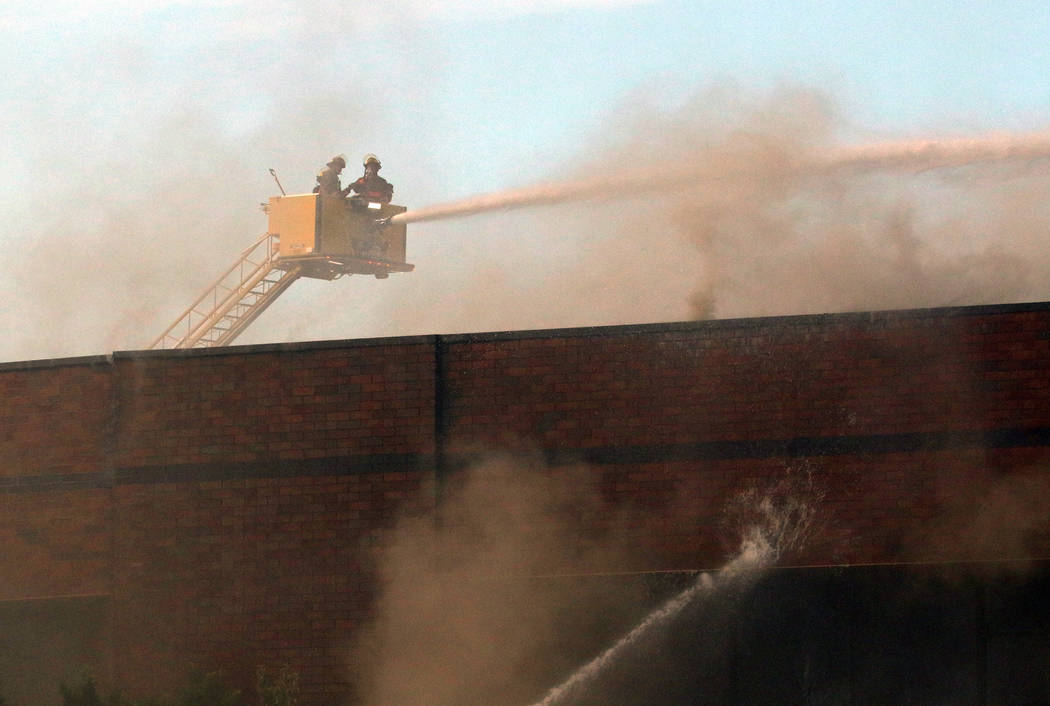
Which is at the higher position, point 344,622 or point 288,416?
point 288,416

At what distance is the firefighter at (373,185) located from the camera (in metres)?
22.7

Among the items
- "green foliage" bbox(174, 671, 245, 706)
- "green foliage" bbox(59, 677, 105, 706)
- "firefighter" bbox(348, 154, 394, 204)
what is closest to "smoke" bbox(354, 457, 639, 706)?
"green foliage" bbox(174, 671, 245, 706)

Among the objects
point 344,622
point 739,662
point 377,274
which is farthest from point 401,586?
point 377,274

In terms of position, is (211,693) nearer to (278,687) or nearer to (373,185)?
(278,687)

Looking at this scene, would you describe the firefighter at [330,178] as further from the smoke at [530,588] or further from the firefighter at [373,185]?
the smoke at [530,588]

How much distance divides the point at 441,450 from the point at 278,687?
283 cm

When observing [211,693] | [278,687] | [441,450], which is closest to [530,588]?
[441,450]

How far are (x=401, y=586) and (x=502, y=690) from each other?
1444 millimetres

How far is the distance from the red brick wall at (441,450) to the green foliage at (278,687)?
0.15m

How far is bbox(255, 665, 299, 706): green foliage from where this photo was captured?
47.5 ft

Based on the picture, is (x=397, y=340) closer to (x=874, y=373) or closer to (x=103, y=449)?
(x=103, y=449)

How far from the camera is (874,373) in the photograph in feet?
45.1

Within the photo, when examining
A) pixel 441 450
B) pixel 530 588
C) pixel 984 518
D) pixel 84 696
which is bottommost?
pixel 84 696

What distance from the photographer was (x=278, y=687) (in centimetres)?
1451
